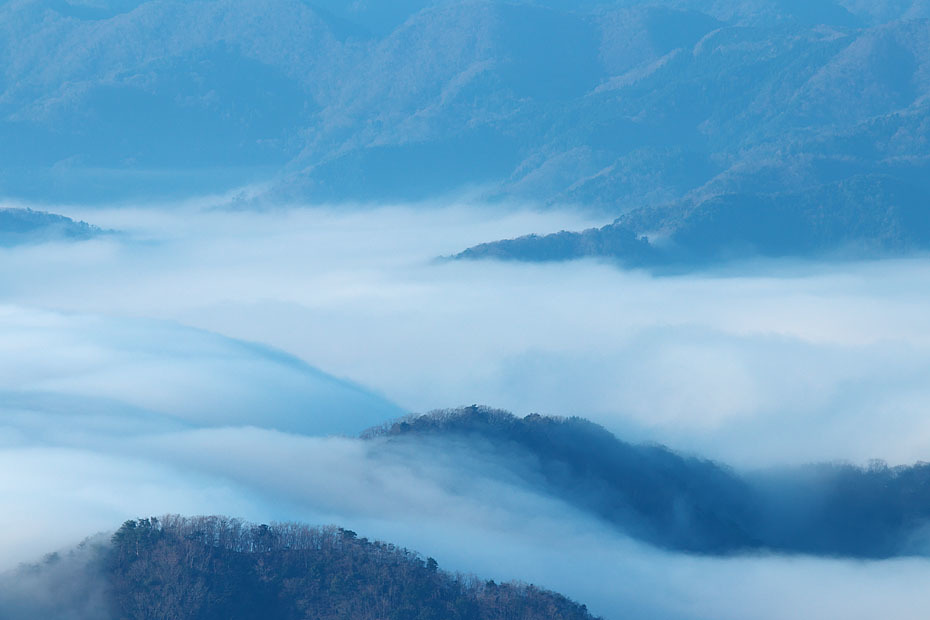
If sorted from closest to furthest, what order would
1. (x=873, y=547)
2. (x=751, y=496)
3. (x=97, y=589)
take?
(x=97, y=589), (x=873, y=547), (x=751, y=496)

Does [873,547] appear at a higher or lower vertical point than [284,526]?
higher

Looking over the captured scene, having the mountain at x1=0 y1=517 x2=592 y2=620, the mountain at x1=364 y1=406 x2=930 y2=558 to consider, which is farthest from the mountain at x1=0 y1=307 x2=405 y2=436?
the mountain at x1=0 y1=517 x2=592 y2=620

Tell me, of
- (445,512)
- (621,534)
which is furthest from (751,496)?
(445,512)

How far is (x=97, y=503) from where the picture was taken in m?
87.2

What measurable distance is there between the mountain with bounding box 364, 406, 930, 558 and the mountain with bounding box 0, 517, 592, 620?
23969 mm

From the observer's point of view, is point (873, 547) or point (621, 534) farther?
point (873, 547)

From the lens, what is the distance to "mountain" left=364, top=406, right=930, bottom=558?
4203 inches

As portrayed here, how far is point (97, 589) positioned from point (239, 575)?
6705 mm

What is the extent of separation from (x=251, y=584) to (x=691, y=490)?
148 feet

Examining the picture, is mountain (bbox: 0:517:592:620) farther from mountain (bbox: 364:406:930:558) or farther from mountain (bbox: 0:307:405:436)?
mountain (bbox: 0:307:405:436)

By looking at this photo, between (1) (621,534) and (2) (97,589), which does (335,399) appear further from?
(2) (97,589)

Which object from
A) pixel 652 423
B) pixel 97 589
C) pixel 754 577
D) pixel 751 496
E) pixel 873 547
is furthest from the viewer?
pixel 652 423

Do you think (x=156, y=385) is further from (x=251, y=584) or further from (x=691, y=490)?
(x=251, y=584)

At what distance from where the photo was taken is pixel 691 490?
382 feet
